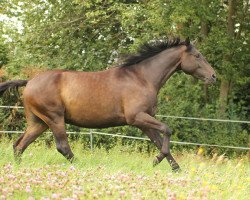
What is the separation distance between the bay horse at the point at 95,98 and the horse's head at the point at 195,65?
0.23 metres

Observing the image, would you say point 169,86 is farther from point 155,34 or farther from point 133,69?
point 133,69

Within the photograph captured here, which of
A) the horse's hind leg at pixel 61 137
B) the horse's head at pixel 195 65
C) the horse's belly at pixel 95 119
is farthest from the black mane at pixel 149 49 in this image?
the horse's hind leg at pixel 61 137

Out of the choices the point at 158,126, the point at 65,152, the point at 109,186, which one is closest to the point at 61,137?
the point at 65,152

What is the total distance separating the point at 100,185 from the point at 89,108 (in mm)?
3527

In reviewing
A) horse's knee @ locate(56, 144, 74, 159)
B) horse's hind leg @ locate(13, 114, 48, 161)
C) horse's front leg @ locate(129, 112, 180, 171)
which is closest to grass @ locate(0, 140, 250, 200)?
horse's front leg @ locate(129, 112, 180, 171)

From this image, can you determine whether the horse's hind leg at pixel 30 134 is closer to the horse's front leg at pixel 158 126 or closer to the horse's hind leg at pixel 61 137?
the horse's hind leg at pixel 61 137

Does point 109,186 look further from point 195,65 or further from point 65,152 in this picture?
point 195,65

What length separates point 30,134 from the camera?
9.15 metres

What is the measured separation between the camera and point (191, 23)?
17.8 metres

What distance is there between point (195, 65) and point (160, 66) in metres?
0.60

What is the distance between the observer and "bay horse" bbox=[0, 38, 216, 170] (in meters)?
8.91

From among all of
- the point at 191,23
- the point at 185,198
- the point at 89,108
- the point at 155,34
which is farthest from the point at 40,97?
the point at 191,23

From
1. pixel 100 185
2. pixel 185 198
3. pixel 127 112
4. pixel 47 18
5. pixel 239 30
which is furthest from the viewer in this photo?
pixel 47 18

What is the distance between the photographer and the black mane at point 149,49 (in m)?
9.23
